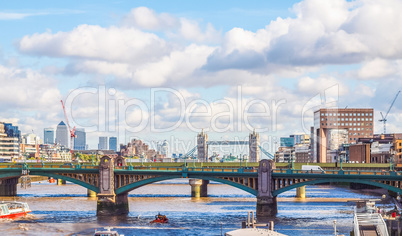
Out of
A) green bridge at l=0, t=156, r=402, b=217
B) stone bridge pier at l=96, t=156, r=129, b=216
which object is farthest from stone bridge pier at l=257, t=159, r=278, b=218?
stone bridge pier at l=96, t=156, r=129, b=216

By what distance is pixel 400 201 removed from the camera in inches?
5143

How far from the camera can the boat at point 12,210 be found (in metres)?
130

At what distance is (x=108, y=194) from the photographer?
137250 millimetres

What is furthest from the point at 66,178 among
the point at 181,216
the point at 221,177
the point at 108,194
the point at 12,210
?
the point at 221,177

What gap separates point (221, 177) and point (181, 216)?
461 inches

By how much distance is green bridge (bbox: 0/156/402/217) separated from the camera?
428ft

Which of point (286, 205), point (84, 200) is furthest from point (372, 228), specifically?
point (84, 200)

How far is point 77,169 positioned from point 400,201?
2387 inches

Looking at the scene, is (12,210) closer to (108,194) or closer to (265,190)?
(108,194)

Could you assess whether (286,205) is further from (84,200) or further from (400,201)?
(84,200)

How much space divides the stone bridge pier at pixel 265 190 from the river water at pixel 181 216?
8.02ft

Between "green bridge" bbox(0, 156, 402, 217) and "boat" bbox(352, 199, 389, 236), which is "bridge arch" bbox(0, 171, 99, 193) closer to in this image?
"green bridge" bbox(0, 156, 402, 217)

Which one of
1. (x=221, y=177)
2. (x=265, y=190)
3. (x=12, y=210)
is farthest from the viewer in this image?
(x=221, y=177)

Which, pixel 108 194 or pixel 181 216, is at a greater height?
pixel 108 194
